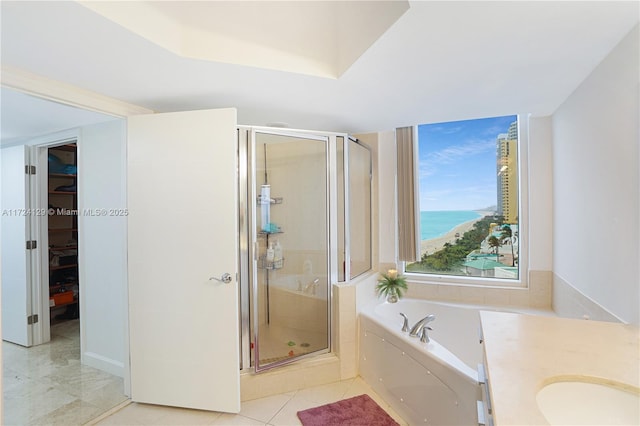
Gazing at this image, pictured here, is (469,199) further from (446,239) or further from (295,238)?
(295,238)

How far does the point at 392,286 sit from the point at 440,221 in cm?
82

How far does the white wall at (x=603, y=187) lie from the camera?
4.22ft

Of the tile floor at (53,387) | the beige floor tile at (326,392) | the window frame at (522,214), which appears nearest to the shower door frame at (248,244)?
the beige floor tile at (326,392)

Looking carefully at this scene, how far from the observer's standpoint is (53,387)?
2355mm

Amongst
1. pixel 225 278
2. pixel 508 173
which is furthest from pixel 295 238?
pixel 508 173

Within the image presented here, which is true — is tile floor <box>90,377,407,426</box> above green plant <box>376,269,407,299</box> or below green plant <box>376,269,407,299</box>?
below

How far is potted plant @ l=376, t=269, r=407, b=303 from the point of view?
2.84 m

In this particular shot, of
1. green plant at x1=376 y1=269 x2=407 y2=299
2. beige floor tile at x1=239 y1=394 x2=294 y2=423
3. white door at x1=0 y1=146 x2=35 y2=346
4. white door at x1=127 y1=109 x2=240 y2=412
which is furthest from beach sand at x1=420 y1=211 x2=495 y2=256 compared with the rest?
white door at x1=0 y1=146 x2=35 y2=346

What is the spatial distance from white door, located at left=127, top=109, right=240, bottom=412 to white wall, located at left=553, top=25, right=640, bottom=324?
2015 mm

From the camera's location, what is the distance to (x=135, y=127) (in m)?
2.12

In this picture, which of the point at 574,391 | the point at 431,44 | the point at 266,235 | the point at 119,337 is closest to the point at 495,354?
the point at 574,391

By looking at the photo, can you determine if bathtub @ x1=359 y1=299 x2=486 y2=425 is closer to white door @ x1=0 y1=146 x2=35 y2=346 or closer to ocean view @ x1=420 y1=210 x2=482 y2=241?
ocean view @ x1=420 y1=210 x2=482 y2=241

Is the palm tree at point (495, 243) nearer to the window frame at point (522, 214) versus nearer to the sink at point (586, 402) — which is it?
the window frame at point (522, 214)

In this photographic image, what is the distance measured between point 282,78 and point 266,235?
1316mm
